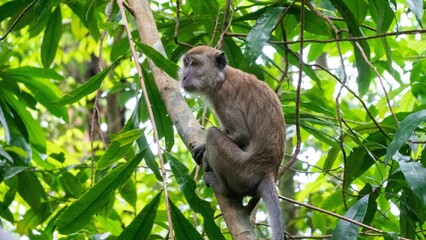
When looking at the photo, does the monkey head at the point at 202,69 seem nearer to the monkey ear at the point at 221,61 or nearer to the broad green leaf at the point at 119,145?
the monkey ear at the point at 221,61

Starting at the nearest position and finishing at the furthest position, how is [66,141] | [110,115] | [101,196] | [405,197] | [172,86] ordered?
[101,196], [172,86], [405,197], [110,115], [66,141]

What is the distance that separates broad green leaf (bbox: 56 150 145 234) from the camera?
11.7ft

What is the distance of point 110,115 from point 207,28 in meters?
8.59

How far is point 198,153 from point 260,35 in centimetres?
95

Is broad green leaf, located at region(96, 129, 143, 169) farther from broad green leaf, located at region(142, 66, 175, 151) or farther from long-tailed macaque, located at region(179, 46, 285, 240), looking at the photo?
broad green leaf, located at region(142, 66, 175, 151)

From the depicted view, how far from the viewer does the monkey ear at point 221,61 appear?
5.27m

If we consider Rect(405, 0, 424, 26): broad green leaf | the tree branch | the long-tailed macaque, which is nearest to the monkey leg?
the long-tailed macaque

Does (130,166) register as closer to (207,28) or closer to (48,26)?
(207,28)

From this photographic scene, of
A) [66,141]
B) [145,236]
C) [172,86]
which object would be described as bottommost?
[66,141]

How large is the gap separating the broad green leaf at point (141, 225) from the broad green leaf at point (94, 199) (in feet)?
0.67

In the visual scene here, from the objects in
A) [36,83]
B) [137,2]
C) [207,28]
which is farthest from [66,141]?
[137,2]

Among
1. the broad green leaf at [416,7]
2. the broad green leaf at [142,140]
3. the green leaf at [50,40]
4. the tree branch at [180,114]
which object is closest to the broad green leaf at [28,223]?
the green leaf at [50,40]

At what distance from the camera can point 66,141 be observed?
1494 centimetres

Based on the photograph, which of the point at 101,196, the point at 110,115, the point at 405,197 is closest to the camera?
the point at 101,196
